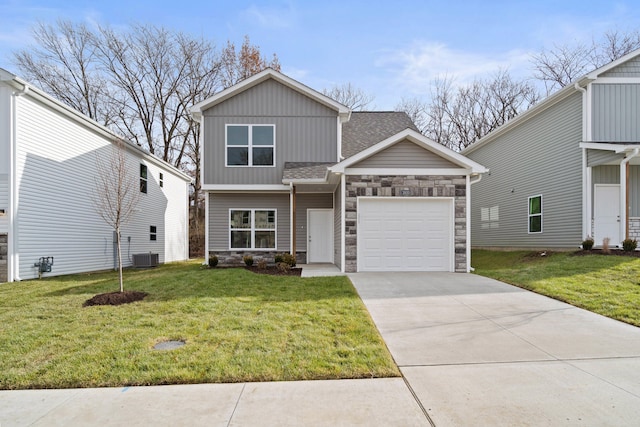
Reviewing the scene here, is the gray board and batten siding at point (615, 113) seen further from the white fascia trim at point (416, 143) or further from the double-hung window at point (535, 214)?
the white fascia trim at point (416, 143)

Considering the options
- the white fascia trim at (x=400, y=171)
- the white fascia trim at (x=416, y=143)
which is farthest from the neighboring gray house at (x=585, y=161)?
the white fascia trim at (x=400, y=171)

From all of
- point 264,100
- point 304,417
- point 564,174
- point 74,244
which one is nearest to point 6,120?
point 74,244

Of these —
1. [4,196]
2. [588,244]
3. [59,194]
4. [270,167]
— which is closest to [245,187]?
[270,167]

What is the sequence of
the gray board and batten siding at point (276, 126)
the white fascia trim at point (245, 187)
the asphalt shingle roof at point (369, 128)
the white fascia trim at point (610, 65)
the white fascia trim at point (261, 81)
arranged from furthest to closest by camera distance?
the asphalt shingle roof at point (369, 128)
the gray board and batten siding at point (276, 126)
the white fascia trim at point (245, 187)
the white fascia trim at point (261, 81)
the white fascia trim at point (610, 65)

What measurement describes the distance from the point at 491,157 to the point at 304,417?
1861 centimetres

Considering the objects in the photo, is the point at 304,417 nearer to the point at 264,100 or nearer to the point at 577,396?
the point at 577,396

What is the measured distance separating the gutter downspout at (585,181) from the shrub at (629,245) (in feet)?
3.83

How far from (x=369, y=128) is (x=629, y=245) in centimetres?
996

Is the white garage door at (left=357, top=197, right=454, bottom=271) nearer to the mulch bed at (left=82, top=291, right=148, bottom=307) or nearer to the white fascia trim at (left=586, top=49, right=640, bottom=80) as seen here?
the mulch bed at (left=82, top=291, right=148, bottom=307)

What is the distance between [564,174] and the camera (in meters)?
13.6

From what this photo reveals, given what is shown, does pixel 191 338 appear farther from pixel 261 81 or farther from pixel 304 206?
pixel 261 81

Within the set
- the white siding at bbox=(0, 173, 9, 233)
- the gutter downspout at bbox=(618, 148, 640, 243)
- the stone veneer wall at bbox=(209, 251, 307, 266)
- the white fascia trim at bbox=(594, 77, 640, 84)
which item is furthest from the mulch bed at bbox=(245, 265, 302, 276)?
the white fascia trim at bbox=(594, 77, 640, 84)

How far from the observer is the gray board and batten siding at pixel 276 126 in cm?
1388

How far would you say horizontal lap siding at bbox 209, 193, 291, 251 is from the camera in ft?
46.3
